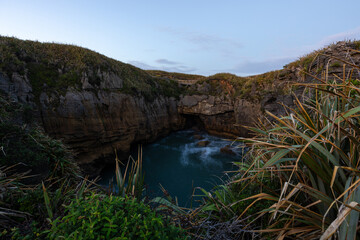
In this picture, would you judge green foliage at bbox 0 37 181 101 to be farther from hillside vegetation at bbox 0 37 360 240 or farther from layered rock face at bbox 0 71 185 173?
layered rock face at bbox 0 71 185 173

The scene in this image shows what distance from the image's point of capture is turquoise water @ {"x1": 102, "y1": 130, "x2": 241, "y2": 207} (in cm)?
1042

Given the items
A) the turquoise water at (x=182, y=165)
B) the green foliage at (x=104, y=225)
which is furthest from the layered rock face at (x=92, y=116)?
the green foliage at (x=104, y=225)

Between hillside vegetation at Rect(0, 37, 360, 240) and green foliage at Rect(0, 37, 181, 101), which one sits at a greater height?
green foliage at Rect(0, 37, 181, 101)

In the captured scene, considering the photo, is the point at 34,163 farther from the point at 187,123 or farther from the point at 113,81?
the point at 187,123

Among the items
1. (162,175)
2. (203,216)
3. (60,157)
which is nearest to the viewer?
(203,216)

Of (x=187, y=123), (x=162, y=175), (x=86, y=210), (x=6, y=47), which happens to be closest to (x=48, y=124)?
(x=6, y=47)

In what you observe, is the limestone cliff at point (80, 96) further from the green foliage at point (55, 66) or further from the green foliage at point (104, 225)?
the green foliage at point (104, 225)

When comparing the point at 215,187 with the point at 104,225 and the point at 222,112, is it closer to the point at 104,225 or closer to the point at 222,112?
the point at 104,225

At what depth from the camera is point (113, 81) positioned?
508 inches

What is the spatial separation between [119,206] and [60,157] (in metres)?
4.02

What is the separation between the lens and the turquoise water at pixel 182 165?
34.2 ft

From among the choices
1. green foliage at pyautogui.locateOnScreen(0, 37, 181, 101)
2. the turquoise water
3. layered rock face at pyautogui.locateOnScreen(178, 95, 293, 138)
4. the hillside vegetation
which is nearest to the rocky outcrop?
green foliage at pyautogui.locateOnScreen(0, 37, 181, 101)

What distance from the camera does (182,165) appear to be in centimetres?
1306

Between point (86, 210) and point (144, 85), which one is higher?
point (144, 85)
